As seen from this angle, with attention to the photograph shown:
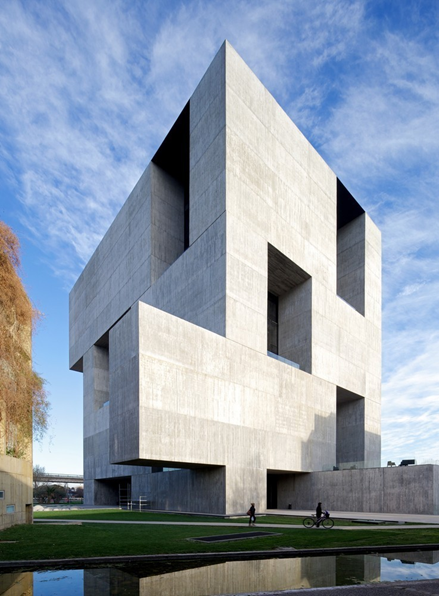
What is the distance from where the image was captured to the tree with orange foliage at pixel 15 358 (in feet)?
52.4

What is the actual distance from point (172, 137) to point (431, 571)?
35.2 meters

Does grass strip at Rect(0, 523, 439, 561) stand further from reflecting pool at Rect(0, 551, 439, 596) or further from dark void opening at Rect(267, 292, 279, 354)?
dark void opening at Rect(267, 292, 279, 354)

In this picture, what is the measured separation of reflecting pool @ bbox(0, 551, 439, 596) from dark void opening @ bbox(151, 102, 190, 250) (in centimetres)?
3322

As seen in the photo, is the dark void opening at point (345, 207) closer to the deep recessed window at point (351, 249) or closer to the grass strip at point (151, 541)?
the deep recessed window at point (351, 249)

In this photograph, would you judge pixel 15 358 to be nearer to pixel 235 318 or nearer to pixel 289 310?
pixel 235 318

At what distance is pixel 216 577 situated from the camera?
987 cm

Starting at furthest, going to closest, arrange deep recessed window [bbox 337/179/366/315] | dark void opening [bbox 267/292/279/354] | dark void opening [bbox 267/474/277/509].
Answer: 1. deep recessed window [bbox 337/179/366/315]
2. dark void opening [bbox 267/292/279/354]
3. dark void opening [bbox 267/474/277/509]

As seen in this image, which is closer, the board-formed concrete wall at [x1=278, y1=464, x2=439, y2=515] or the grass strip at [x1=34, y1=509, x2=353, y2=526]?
the grass strip at [x1=34, y1=509, x2=353, y2=526]

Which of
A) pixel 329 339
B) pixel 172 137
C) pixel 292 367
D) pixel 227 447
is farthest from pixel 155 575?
pixel 172 137

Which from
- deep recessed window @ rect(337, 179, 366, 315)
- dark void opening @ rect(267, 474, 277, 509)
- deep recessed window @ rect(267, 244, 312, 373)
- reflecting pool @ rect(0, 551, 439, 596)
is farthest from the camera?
deep recessed window @ rect(337, 179, 366, 315)

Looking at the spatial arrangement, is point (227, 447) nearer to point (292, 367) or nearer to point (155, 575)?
point (292, 367)

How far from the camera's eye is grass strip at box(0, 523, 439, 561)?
12.0m

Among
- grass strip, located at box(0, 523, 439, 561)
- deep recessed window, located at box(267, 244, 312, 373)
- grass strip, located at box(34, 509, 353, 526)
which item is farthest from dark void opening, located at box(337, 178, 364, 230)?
grass strip, located at box(0, 523, 439, 561)

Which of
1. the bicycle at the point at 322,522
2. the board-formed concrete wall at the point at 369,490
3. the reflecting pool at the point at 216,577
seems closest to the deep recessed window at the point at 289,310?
the board-formed concrete wall at the point at 369,490
